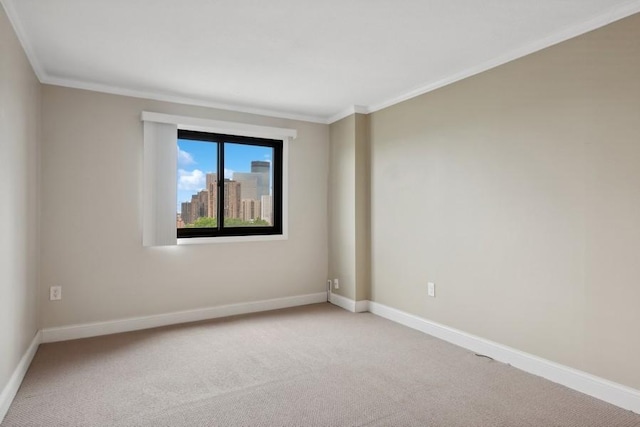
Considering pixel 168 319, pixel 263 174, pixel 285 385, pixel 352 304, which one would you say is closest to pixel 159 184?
pixel 263 174

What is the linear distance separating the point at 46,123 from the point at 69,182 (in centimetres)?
53

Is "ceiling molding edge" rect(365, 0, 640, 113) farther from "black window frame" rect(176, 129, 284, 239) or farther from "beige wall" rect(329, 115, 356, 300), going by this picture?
"black window frame" rect(176, 129, 284, 239)

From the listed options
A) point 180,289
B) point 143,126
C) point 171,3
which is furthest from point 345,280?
point 171,3

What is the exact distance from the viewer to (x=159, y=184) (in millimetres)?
3648

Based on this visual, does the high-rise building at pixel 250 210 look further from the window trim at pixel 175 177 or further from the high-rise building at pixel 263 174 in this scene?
the window trim at pixel 175 177

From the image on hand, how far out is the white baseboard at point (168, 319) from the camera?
3.28 meters

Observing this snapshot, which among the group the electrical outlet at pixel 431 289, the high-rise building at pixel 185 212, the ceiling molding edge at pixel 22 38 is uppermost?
the ceiling molding edge at pixel 22 38

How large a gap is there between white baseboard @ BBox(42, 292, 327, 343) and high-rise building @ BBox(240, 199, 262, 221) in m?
0.97

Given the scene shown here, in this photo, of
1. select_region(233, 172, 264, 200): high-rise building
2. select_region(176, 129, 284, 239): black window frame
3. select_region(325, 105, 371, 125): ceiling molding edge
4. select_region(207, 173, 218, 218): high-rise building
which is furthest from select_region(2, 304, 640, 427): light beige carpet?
select_region(325, 105, 371, 125): ceiling molding edge

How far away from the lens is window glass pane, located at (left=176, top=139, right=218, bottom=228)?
3.94 metres

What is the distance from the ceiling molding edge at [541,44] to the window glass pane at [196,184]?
218 centimetres

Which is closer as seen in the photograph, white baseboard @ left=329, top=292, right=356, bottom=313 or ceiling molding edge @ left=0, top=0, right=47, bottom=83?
ceiling molding edge @ left=0, top=0, right=47, bottom=83

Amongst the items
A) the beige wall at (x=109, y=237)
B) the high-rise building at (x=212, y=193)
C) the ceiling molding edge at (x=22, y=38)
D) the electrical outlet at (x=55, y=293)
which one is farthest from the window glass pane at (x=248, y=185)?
the ceiling molding edge at (x=22, y=38)

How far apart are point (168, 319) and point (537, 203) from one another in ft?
11.3
